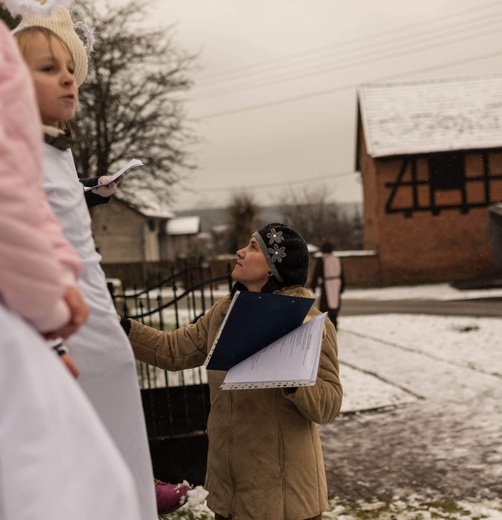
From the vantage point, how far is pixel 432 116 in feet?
92.2

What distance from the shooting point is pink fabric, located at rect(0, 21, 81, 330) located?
1113 millimetres

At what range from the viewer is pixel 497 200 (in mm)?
28219

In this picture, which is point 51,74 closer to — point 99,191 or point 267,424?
point 99,191

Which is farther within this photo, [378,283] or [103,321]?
[378,283]

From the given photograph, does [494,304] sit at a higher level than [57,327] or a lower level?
lower

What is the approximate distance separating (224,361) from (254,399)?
11.3 inches

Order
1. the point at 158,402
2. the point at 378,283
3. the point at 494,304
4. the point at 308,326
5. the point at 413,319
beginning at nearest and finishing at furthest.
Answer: the point at 308,326, the point at 158,402, the point at 413,319, the point at 494,304, the point at 378,283

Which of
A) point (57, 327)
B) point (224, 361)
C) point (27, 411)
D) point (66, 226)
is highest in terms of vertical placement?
point (66, 226)

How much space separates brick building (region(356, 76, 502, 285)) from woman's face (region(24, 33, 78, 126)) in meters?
26.0

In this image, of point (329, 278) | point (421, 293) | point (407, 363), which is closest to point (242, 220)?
point (421, 293)

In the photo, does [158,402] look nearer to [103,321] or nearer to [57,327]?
[103,321]

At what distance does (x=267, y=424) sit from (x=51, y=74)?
1533 millimetres

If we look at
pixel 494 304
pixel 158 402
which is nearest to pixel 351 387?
pixel 158 402

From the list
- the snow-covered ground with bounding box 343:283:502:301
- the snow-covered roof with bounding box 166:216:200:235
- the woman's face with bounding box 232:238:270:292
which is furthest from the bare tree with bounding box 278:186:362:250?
the woman's face with bounding box 232:238:270:292
